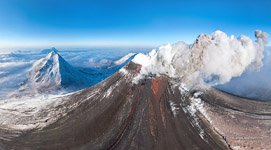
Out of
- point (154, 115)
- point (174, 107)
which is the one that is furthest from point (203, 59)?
point (154, 115)

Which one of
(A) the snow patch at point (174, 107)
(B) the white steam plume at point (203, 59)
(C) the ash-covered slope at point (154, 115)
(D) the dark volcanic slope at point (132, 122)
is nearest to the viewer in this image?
(D) the dark volcanic slope at point (132, 122)

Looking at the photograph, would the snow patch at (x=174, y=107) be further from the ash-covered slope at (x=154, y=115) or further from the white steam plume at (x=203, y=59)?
the white steam plume at (x=203, y=59)

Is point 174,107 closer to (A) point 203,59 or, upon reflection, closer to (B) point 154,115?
(B) point 154,115

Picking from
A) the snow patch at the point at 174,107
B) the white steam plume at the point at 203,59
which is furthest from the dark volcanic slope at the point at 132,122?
the white steam plume at the point at 203,59

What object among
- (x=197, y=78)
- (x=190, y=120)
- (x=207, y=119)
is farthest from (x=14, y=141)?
(x=197, y=78)

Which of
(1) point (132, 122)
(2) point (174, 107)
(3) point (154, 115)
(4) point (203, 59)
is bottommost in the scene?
(1) point (132, 122)

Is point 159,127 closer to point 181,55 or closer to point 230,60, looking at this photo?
point 181,55

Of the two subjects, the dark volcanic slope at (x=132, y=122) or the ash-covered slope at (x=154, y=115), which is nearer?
the dark volcanic slope at (x=132, y=122)
